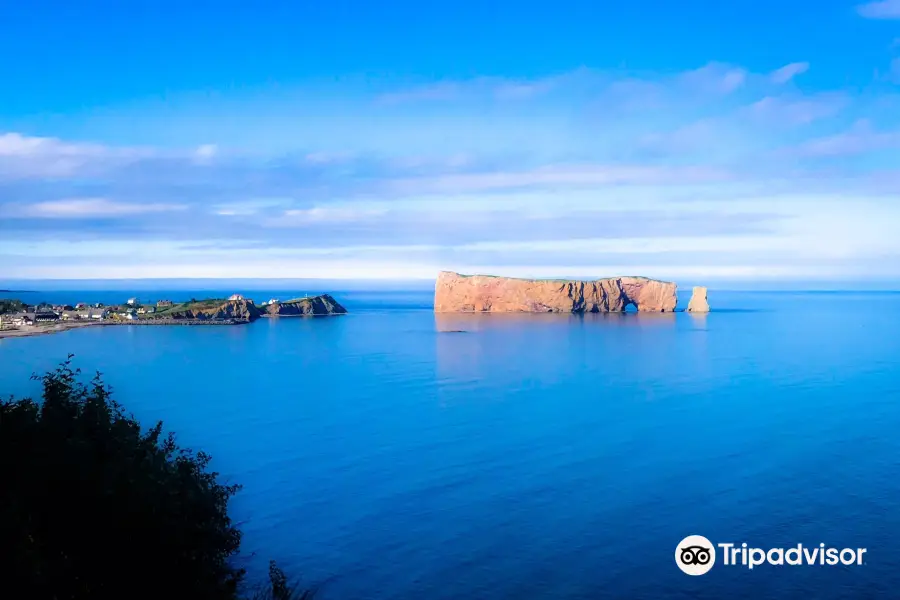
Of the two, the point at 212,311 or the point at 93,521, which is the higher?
the point at 212,311

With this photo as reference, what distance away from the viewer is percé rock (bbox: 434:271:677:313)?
498ft

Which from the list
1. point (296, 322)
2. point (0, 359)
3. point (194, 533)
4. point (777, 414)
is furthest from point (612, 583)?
point (296, 322)

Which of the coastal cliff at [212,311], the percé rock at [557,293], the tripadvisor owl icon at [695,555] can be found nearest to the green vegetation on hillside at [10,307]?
the coastal cliff at [212,311]

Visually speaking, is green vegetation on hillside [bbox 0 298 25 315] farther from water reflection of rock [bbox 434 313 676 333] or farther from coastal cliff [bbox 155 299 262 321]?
water reflection of rock [bbox 434 313 676 333]

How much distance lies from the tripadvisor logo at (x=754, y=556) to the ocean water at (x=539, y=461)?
35 cm

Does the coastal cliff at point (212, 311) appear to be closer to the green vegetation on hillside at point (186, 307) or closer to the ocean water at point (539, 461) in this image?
the green vegetation on hillside at point (186, 307)

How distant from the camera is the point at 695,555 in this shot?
21.7m

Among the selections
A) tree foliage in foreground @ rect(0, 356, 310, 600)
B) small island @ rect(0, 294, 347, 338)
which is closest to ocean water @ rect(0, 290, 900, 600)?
tree foliage in foreground @ rect(0, 356, 310, 600)

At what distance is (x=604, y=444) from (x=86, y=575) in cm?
2727

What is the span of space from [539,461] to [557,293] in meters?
119

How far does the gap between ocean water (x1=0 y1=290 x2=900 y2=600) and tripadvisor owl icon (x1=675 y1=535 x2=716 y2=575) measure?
0.34 metres

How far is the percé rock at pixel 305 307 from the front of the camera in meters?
155

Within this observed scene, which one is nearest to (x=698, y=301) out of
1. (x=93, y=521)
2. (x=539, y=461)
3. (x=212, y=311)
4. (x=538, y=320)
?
(x=538, y=320)

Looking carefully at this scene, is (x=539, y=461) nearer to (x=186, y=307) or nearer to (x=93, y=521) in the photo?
(x=93, y=521)
